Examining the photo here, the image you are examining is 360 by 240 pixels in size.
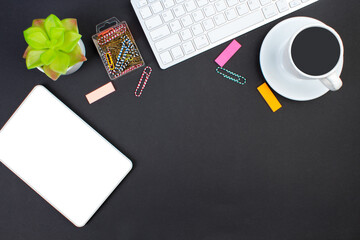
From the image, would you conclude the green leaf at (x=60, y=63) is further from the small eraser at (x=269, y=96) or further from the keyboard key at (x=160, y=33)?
the small eraser at (x=269, y=96)

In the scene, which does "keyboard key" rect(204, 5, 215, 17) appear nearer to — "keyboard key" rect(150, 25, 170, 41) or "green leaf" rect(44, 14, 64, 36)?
"keyboard key" rect(150, 25, 170, 41)

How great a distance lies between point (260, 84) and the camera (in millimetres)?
649

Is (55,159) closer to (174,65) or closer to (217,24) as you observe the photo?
(174,65)

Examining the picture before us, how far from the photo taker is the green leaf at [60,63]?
53 cm

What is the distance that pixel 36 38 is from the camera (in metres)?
0.54

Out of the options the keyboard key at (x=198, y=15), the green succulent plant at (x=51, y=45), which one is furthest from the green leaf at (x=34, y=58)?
the keyboard key at (x=198, y=15)

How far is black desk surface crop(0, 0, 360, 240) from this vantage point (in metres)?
0.65

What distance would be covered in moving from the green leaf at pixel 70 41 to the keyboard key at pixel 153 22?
0.55 ft

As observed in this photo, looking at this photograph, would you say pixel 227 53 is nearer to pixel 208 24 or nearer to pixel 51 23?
pixel 208 24

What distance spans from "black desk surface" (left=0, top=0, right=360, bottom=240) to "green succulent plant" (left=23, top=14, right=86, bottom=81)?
122mm

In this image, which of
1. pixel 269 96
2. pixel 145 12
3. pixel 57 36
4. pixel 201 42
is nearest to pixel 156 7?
pixel 145 12

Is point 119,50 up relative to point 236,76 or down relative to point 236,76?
up

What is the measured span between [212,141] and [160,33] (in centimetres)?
29

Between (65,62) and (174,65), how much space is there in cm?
24
